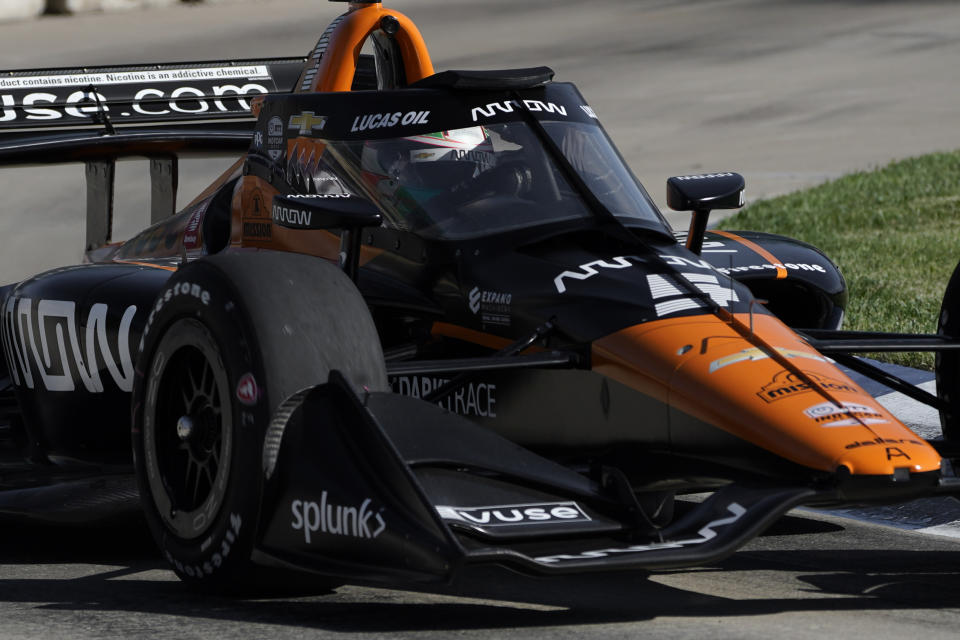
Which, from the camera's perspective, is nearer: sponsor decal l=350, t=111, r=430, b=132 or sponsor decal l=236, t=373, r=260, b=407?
sponsor decal l=236, t=373, r=260, b=407

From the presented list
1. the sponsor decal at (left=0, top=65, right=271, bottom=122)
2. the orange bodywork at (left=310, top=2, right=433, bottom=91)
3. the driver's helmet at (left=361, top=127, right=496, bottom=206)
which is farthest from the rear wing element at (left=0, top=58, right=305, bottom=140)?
the driver's helmet at (left=361, top=127, right=496, bottom=206)

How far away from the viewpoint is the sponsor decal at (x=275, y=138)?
6.34 metres

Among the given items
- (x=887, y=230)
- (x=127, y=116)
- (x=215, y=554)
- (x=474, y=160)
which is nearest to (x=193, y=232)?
(x=127, y=116)

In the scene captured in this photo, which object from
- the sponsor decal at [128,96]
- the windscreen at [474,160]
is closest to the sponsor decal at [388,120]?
the windscreen at [474,160]

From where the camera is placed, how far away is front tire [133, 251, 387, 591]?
4566mm

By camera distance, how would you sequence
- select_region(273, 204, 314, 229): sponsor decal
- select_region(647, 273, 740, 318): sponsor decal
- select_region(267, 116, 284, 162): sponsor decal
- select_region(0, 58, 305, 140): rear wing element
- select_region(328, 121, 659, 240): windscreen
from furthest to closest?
select_region(0, 58, 305, 140): rear wing element < select_region(267, 116, 284, 162): sponsor decal < select_region(328, 121, 659, 240): windscreen < select_region(273, 204, 314, 229): sponsor decal < select_region(647, 273, 740, 318): sponsor decal

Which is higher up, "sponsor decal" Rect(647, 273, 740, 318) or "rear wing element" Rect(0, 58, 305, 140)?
"sponsor decal" Rect(647, 273, 740, 318)

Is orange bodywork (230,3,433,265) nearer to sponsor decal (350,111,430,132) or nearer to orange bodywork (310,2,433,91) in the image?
orange bodywork (310,2,433,91)

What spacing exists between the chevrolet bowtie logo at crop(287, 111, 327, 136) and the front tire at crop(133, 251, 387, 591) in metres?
1.28

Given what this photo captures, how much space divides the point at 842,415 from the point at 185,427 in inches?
72.3

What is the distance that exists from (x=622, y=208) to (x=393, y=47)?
167 centimetres

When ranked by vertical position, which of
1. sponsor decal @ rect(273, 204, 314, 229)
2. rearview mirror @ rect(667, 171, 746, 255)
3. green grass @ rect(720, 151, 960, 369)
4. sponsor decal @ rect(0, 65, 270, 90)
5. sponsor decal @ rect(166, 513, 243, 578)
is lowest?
green grass @ rect(720, 151, 960, 369)

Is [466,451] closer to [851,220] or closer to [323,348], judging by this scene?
[323,348]

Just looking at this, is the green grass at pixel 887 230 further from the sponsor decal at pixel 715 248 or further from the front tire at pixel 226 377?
the front tire at pixel 226 377
